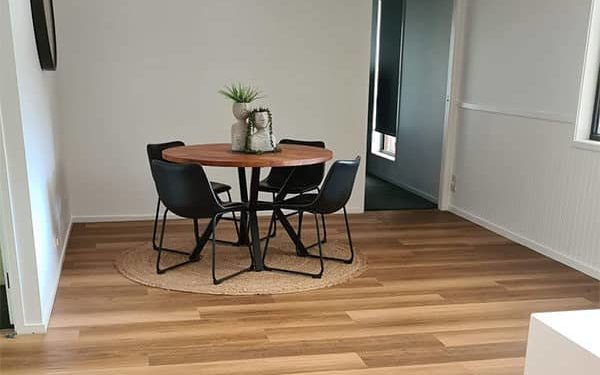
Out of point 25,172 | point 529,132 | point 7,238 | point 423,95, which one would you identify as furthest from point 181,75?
point 529,132

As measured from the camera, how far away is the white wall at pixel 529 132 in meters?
3.80

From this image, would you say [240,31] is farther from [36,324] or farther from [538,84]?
[36,324]

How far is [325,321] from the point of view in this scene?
116 inches

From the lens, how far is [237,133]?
364 centimetres

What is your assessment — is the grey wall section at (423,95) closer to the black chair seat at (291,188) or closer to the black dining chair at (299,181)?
the black dining chair at (299,181)

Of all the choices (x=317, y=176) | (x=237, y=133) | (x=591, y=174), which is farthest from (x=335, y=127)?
(x=591, y=174)

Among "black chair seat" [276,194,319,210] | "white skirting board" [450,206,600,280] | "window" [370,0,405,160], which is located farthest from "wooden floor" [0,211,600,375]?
"window" [370,0,405,160]

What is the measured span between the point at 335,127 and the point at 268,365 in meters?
2.94

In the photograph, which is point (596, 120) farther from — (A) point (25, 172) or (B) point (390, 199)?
(A) point (25, 172)

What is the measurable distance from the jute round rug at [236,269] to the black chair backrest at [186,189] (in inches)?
16.8

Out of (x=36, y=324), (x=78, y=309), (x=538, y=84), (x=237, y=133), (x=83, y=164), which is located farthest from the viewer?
(x=83, y=164)

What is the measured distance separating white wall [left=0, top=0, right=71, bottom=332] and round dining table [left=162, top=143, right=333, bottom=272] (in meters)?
0.81

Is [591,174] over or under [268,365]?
over

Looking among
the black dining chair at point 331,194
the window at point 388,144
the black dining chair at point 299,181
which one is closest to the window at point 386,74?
the window at point 388,144
